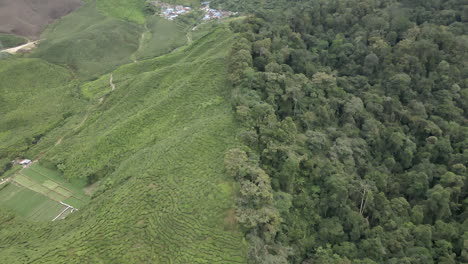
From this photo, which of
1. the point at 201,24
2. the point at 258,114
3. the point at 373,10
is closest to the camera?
the point at 258,114

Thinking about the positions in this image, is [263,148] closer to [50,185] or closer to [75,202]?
[75,202]

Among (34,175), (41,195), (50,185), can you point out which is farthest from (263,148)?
(34,175)

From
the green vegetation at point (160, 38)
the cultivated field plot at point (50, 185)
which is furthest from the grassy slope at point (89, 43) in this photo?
the cultivated field plot at point (50, 185)

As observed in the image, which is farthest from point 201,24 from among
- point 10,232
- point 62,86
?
point 10,232

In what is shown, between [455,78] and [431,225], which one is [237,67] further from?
[455,78]

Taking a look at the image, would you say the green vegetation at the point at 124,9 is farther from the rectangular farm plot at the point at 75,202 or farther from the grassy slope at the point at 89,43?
the rectangular farm plot at the point at 75,202

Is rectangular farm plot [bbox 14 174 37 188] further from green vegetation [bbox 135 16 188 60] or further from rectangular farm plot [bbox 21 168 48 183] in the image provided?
green vegetation [bbox 135 16 188 60]
